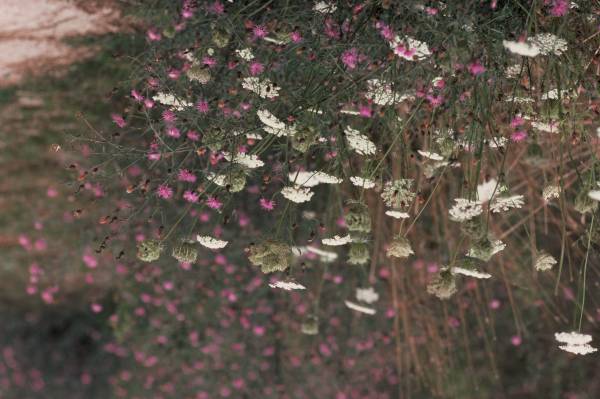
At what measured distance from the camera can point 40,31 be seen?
2508mm

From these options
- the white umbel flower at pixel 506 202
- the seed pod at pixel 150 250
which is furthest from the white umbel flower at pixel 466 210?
the seed pod at pixel 150 250

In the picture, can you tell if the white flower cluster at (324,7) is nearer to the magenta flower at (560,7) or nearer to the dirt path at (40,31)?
the magenta flower at (560,7)

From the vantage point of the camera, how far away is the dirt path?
242 cm

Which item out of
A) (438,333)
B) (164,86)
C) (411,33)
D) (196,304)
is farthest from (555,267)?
(164,86)

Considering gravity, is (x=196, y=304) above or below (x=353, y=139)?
below

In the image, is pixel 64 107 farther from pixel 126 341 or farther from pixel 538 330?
pixel 538 330

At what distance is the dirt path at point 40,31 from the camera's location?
242cm

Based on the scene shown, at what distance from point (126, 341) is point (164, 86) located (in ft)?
7.74

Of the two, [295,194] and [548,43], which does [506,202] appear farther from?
[295,194]

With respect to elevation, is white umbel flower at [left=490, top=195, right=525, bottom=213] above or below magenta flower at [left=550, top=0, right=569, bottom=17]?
below

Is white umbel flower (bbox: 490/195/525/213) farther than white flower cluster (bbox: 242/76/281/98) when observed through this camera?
No

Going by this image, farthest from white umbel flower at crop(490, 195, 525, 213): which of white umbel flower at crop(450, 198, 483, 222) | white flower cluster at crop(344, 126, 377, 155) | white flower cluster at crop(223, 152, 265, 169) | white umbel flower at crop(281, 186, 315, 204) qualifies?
white flower cluster at crop(223, 152, 265, 169)

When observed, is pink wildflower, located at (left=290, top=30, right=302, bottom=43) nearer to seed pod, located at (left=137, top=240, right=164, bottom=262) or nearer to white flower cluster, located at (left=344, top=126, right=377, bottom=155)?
white flower cluster, located at (left=344, top=126, right=377, bottom=155)

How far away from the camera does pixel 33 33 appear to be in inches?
98.4
